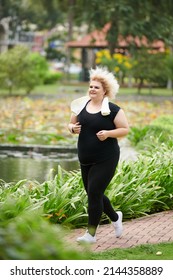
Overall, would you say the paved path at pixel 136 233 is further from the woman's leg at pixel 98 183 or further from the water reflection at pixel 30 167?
the water reflection at pixel 30 167

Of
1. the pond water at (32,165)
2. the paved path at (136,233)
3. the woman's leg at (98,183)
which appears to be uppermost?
the woman's leg at (98,183)

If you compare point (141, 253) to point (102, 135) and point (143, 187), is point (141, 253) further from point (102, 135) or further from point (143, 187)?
point (143, 187)

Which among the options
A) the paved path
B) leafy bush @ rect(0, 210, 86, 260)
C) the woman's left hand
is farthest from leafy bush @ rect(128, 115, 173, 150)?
leafy bush @ rect(0, 210, 86, 260)

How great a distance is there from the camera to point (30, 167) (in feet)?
49.1

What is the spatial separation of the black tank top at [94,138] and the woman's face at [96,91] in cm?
16

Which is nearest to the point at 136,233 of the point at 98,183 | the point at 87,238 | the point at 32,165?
the point at 87,238

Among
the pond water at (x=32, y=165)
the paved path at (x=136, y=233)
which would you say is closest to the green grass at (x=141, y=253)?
the paved path at (x=136, y=233)

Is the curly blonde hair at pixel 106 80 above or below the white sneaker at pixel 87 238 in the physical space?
above

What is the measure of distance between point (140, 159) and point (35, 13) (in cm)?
7244

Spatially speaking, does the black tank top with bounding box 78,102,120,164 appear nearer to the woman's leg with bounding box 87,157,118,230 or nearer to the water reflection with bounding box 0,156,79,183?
the woman's leg with bounding box 87,157,118,230

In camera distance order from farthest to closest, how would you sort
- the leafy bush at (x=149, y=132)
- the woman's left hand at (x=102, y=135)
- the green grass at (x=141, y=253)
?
1. the leafy bush at (x=149, y=132)
2. the woman's left hand at (x=102, y=135)
3. the green grass at (x=141, y=253)

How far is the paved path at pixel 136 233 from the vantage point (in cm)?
816
